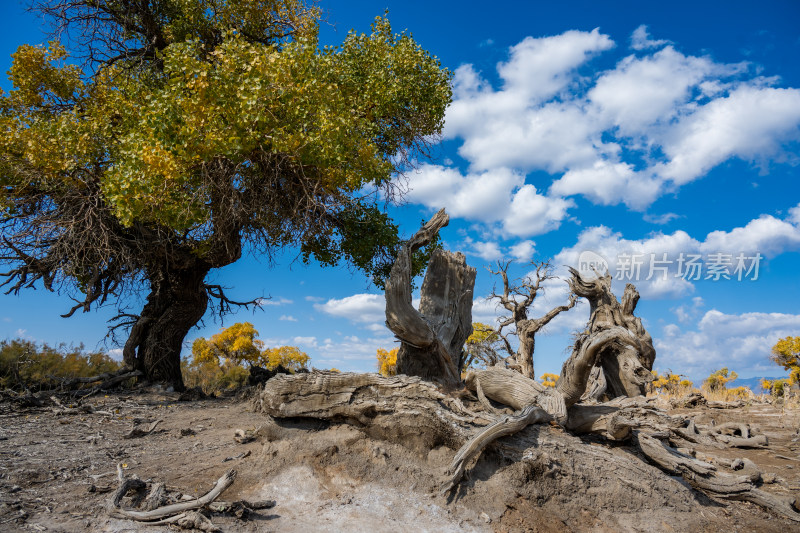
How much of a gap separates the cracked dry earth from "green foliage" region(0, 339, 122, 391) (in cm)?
507

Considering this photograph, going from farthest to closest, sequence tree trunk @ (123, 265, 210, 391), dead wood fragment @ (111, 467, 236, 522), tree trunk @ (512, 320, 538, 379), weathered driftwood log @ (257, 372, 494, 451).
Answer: tree trunk @ (512, 320, 538, 379)
tree trunk @ (123, 265, 210, 391)
weathered driftwood log @ (257, 372, 494, 451)
dead wood fragment @ (111, 467, 236, 522)

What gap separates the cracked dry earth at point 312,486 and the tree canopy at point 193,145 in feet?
13.5

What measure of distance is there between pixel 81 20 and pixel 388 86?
7639 millimetres

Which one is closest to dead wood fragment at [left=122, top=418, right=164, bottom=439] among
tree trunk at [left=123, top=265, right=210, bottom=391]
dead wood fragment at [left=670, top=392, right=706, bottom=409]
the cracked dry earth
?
the cracked dry earth

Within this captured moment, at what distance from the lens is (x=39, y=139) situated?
32.2 ft

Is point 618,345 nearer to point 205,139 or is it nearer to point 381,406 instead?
point 381,406

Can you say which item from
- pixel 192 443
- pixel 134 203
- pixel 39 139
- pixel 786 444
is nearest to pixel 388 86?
pixel 134 203

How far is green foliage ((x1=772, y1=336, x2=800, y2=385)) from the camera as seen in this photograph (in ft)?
60.2

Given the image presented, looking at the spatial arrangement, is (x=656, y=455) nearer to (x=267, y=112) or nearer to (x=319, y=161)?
(x=319, y=161)

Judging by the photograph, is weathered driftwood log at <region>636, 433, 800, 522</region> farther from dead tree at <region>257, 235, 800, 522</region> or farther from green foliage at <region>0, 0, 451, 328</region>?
green foliage at <region>0, 0, 451, 328</region>

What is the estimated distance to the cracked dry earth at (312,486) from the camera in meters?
5.38

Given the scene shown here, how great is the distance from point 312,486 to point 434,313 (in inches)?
205

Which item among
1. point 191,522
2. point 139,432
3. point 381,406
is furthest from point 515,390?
point 139,432

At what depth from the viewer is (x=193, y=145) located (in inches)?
343
